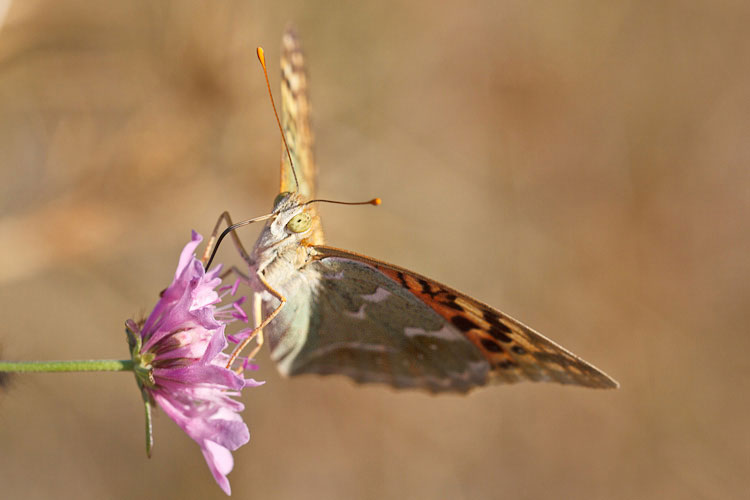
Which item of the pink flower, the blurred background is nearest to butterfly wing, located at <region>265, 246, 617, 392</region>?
the pink flower

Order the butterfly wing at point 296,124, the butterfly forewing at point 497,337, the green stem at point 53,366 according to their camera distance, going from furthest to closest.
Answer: the butterfly wing at point 296,124 → the butterfly forewing at point 497,337 → the green stem at point 53,366

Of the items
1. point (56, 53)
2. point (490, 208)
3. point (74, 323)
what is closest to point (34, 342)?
point (74, 323)

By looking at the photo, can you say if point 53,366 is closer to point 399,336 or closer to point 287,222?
point 287,222

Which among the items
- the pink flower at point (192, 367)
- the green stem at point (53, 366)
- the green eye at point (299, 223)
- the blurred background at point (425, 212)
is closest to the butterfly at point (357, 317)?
the green eye at point (299, 223)

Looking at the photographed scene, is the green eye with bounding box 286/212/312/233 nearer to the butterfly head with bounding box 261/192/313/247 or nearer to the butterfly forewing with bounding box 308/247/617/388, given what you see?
the butterfly head with bounding box 261/192/313/247

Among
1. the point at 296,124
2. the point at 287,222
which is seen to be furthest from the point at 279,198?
the point at 296,124

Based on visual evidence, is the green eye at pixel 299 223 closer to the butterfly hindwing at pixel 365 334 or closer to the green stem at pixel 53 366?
the butterfly hindwing at pixel 365 334
